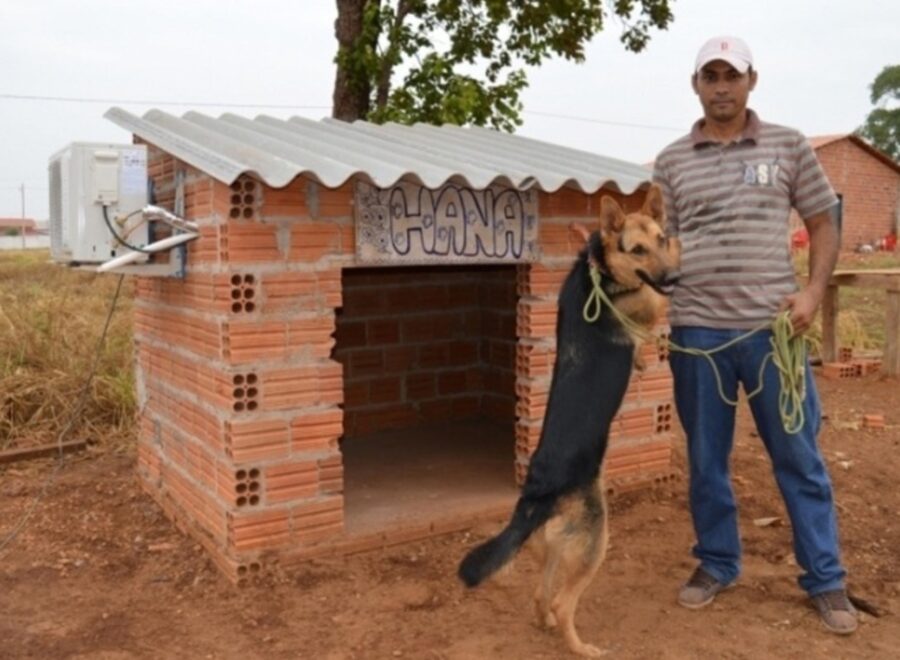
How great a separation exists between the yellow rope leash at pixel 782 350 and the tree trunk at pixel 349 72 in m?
7.71

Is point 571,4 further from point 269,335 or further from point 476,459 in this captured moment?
point 269,335

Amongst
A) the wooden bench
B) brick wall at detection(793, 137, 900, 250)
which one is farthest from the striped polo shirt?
brick wall at detection(793, 137, 900, 250)

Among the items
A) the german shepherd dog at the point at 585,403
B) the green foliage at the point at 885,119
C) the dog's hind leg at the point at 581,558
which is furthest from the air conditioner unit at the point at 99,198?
the green foliage at the point at 885,119

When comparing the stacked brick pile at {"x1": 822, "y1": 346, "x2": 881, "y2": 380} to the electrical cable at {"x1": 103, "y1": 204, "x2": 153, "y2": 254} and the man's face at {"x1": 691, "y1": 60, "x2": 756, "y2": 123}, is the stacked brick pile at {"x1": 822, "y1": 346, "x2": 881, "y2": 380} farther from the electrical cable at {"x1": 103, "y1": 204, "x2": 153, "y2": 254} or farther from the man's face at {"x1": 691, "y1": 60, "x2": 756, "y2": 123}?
the electrical cable at {"x1": 103, "y1": 204, "x2": 153, "y2": 254}

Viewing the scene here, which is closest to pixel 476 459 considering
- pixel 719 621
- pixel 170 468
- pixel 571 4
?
pixel 170 468

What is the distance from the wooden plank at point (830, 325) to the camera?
10.4m

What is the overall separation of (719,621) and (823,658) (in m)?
0.49

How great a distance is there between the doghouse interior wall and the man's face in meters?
4.00

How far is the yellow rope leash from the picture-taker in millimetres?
3812

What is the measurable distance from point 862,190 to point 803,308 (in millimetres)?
30666

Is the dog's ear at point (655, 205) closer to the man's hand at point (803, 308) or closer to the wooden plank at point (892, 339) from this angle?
the man's hand at point (803, 308)

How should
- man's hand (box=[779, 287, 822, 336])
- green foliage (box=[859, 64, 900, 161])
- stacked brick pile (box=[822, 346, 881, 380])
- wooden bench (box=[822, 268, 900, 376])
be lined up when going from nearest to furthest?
man's hand (box=[779, 287, 822, 336])
wooden bench (box=[822, 268, 900, 376])
stacked brick pile (box=[822, 346, 881, 380])
green foliage (box=[859, 64, 900, 161])

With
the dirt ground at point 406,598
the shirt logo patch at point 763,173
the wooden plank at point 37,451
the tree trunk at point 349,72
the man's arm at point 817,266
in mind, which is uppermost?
the tree trunk at point 349,72

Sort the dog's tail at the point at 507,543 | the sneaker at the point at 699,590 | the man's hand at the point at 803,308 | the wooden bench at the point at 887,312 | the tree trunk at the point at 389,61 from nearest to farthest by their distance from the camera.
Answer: the dog's tail at the point at 507,543, the man's hand at the point at 803,308, the sneaker at the point at 699,590, the wooden bench at the point at 887,312, the tree trunk at the point at 389,61
